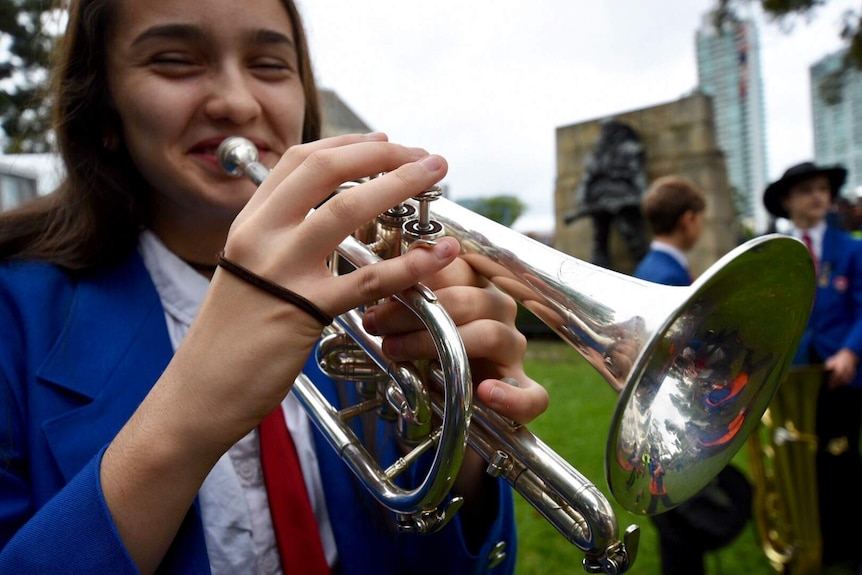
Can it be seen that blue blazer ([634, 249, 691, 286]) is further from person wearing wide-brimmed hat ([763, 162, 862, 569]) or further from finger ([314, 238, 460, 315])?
finger ([314, 238, 460, 315])

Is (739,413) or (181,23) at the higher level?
(181,23)

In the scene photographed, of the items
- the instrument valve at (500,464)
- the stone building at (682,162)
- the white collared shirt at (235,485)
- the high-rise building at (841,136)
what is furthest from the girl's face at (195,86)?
the high-rise building at (841,136)

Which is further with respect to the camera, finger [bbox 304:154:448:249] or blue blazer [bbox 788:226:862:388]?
blue blazer [bbox 788:226:862:388]

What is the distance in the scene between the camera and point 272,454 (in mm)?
1254

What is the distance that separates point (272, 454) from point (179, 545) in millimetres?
279

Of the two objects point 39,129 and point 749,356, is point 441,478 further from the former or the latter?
point 39,129

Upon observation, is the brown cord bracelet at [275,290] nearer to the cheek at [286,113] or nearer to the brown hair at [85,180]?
the cheek at [286,113]

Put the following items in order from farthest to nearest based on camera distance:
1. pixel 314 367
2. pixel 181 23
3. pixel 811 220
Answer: pixel 811 220 < pixel 314 367 < pixel 181 23

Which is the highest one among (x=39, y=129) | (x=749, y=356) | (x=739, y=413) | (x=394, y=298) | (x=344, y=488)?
(x=39, y=129)

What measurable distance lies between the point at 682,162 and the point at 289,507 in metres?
10.1

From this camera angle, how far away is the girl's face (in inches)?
48.3

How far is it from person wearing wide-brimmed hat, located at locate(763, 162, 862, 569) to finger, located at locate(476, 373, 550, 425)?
293cm

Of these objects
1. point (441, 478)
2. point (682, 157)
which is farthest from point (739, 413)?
point (682, 157)

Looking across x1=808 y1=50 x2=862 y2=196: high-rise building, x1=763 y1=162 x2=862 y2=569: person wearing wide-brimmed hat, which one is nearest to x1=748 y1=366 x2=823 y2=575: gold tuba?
x1=763 y1=162 x2=862 y2=569: person wearing wide-brimmed hat
